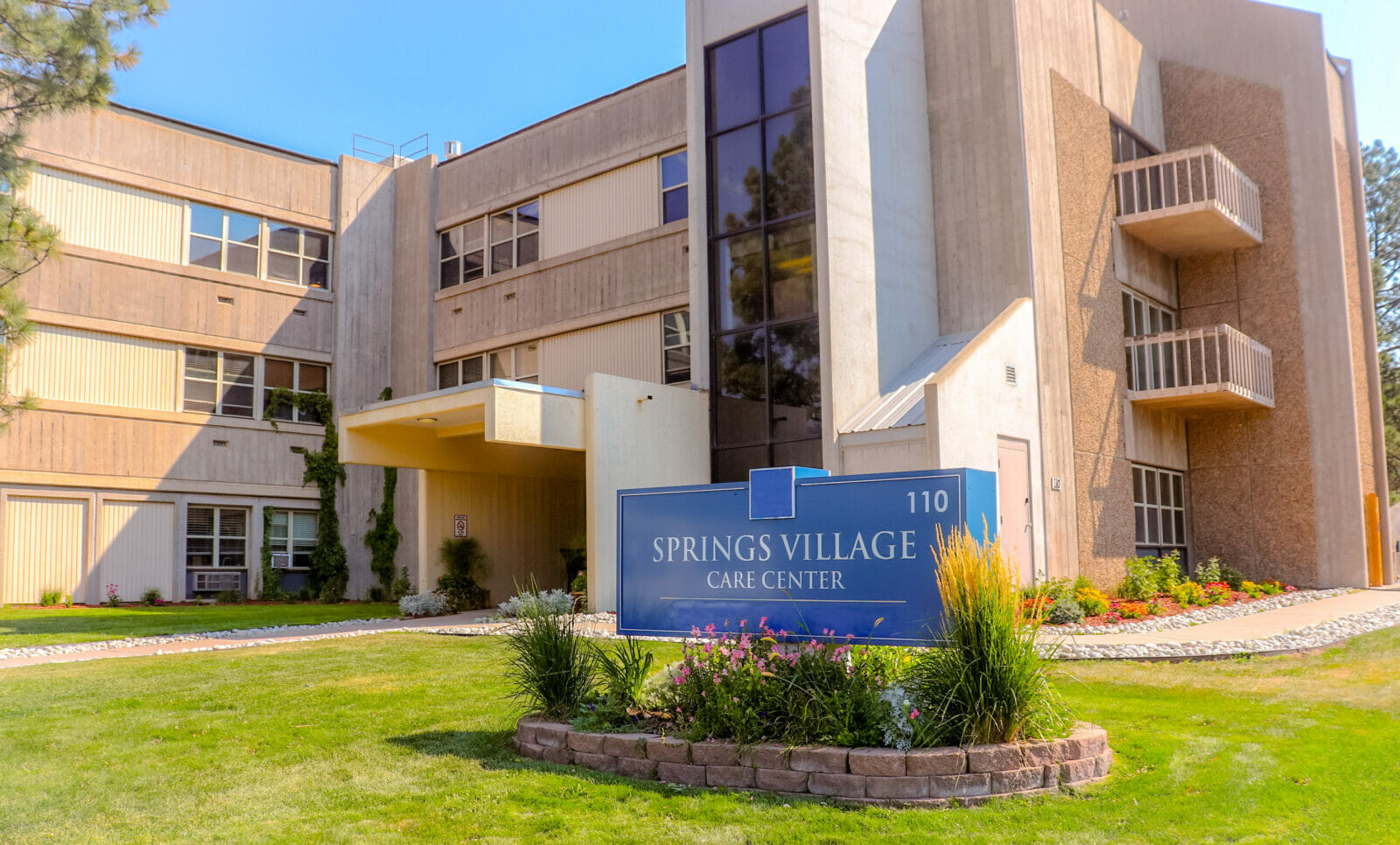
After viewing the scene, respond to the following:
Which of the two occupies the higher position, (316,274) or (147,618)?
(316,274)

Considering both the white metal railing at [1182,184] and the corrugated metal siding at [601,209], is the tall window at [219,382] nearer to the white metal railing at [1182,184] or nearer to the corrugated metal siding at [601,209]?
the corrugated metal siding at [601,209]

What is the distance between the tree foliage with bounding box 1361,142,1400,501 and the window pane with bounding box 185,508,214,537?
116 ft

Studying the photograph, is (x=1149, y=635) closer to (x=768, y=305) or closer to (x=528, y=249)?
(x=768, y=305)

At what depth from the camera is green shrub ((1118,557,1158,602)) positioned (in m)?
16.9

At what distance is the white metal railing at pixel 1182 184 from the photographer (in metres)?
18.9

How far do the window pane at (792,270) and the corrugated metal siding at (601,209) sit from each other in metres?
4.74

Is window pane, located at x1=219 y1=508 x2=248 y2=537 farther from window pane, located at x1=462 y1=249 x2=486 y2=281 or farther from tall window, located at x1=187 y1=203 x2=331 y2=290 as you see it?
window pane, located at x1=462 y1=249 x2=486 y2=281

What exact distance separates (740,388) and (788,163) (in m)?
3.78

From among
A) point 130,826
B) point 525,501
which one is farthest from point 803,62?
point 130,826

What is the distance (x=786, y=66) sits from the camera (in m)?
17.5

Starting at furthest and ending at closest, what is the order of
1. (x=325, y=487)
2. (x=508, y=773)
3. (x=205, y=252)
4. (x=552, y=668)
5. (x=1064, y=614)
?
(x=325, y=487)
(x=205, y=252)
(x=1064, y=614)
(x=552, y=668)
(x=508, y=773)

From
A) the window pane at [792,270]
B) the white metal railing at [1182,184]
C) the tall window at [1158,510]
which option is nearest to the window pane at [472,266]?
the window pane at [792,270]

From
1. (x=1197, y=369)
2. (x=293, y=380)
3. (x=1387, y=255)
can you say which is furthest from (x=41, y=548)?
(x=1387, y=255)

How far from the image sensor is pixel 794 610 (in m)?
7.16
